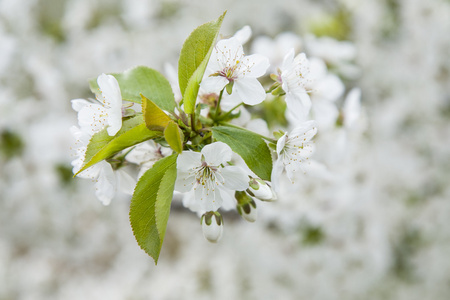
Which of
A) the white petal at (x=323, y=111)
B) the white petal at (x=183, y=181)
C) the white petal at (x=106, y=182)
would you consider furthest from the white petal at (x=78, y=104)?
the white petal at (x=323, y=111)

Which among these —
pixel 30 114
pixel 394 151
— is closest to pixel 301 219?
pixel 394 151

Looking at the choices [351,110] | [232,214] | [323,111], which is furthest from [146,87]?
[232,214]

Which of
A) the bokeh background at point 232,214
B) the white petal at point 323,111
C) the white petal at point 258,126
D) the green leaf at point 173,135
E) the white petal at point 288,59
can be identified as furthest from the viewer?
the bokeh background at point 232,214

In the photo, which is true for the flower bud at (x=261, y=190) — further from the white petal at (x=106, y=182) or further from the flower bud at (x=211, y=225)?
the white petal at (x=106, y=182)

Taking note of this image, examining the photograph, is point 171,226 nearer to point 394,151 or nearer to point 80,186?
point 80,186

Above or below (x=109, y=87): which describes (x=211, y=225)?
below

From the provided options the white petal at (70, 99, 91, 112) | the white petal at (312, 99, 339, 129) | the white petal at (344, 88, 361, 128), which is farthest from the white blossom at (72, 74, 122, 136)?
the white petal at (344, 88, 361, 128)

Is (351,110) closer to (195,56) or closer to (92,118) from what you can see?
(195,56)
